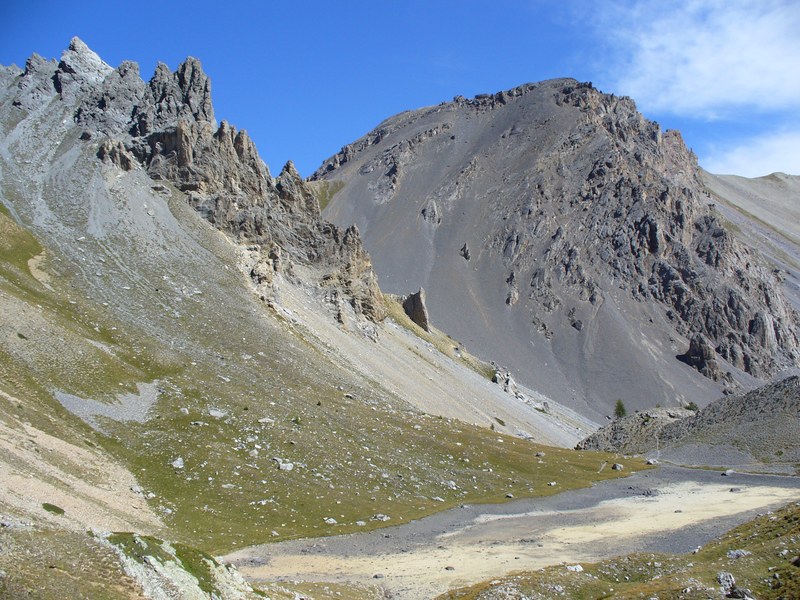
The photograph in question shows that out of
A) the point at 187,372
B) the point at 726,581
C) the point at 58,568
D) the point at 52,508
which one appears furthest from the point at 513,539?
the point at 58,568

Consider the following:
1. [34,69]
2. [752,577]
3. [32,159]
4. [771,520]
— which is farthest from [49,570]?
[34,69]

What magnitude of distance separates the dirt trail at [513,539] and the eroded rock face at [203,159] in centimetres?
4979

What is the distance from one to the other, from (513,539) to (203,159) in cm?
8038

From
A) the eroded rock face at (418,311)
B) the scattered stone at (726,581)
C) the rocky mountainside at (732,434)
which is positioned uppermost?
the eroded rock face at (418,311)

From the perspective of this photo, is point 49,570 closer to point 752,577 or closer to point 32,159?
point 752,577

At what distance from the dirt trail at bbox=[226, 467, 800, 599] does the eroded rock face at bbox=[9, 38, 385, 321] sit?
163 ft

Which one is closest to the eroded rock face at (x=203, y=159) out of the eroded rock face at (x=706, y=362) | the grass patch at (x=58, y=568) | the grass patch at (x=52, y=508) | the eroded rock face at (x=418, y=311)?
the eroded rock face at (x=418, y=311)

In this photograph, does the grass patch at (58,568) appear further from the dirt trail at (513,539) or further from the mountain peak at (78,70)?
the mountain peak at (78,70)

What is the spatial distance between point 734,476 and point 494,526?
45077mm

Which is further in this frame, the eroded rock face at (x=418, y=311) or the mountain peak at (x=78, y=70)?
the eroded rock face at (x=418, y=311)

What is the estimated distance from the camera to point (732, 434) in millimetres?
96875

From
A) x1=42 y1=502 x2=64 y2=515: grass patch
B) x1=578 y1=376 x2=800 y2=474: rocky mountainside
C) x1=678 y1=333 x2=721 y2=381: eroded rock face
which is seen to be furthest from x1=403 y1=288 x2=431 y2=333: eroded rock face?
x1=42 y1=502 x2=64 y2=515: grass patch

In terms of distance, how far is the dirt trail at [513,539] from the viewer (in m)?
37.8

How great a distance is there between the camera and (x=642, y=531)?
51031 mm
